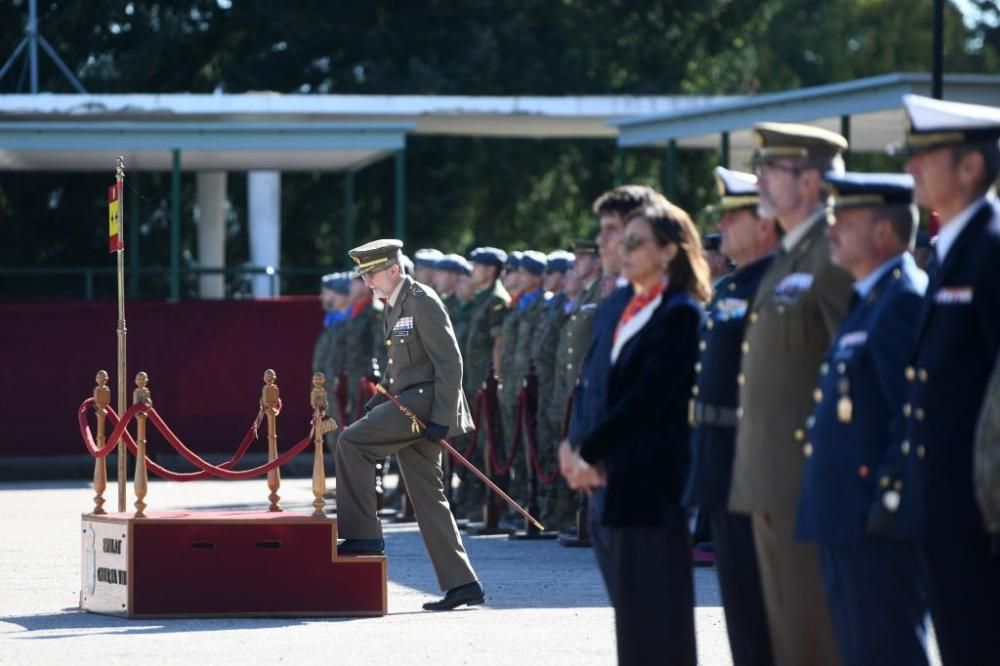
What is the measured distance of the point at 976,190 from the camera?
234 inches

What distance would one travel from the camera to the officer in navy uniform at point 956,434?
5680mm

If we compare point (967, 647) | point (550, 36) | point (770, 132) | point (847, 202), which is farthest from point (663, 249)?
point (550, 36)

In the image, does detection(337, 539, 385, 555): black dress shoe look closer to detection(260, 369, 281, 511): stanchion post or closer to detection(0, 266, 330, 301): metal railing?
detection(260, 369, 281, 511): stanchion post

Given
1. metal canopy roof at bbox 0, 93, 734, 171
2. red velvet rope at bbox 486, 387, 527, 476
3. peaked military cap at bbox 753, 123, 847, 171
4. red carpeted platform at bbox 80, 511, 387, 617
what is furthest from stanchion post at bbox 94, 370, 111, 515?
metal canopy roof at bbox 0, 93, 734, 171

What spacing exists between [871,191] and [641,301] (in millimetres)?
1287

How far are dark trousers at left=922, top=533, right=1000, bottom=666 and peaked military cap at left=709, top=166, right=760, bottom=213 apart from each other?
1935mm

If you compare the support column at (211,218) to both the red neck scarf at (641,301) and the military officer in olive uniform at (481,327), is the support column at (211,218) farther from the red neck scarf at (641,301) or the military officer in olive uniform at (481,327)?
the red neck scarf at (641,301)

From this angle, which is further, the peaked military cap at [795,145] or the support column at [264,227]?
the support column at [264,227]

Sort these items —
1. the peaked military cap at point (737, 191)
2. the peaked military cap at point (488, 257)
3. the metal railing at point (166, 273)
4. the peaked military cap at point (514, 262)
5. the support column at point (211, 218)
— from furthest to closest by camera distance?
1. the support column at point (211, 218)
2. the metal railing at point (166, 273)
3. the peaked military cap at point (488, 257)
4. the peaked military cap at point (514, 262)
5. the peaked military cap at point (737, 191)

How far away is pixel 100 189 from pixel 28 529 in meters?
21.1

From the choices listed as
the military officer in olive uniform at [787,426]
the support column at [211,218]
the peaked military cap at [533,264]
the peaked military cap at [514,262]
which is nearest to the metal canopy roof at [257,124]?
the support column at [211,218]

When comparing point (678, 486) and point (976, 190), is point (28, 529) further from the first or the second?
point (976, 190)

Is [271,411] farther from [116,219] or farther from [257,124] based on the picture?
[257,124]

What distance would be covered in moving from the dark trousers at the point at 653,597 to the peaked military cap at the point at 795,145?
1345 mm
